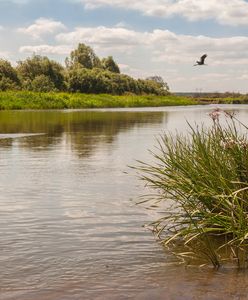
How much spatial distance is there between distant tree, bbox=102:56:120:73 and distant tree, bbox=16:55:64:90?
1382 inches

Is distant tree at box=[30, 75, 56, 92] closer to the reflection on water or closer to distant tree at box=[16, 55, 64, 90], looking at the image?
distant tree at box=[16, 55, 64, 90]

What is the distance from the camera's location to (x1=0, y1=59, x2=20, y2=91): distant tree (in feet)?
233

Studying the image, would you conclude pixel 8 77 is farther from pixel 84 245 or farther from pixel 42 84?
pixel 84 245

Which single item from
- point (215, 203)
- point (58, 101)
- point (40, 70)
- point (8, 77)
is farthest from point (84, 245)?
point (40, 70)

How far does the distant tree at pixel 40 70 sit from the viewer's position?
82312 mm

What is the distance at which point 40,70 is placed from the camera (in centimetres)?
8356

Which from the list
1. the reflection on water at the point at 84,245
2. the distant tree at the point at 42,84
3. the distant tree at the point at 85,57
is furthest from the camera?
the distant tree at the point at 85,57

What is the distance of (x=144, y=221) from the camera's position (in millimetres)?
8688

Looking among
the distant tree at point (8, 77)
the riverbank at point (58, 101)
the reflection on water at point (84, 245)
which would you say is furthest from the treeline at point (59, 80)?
the reflection on water at point (84, 245)

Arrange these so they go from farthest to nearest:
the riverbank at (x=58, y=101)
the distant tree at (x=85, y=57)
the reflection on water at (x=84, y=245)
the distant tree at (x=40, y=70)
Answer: the distant tree at (x=85, y=57)
the distant tree at (x=40, y=70)
the riverbank at (x=58, y=101)
the reflection on water at (x=84, y=245)

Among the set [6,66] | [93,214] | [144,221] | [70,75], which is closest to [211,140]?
[144,221]

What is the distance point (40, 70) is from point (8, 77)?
1047 centimetres

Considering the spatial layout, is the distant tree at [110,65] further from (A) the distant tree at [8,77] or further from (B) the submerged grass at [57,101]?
(A) the distant tree at [8,77]

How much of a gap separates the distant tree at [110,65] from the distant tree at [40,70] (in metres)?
35.1
